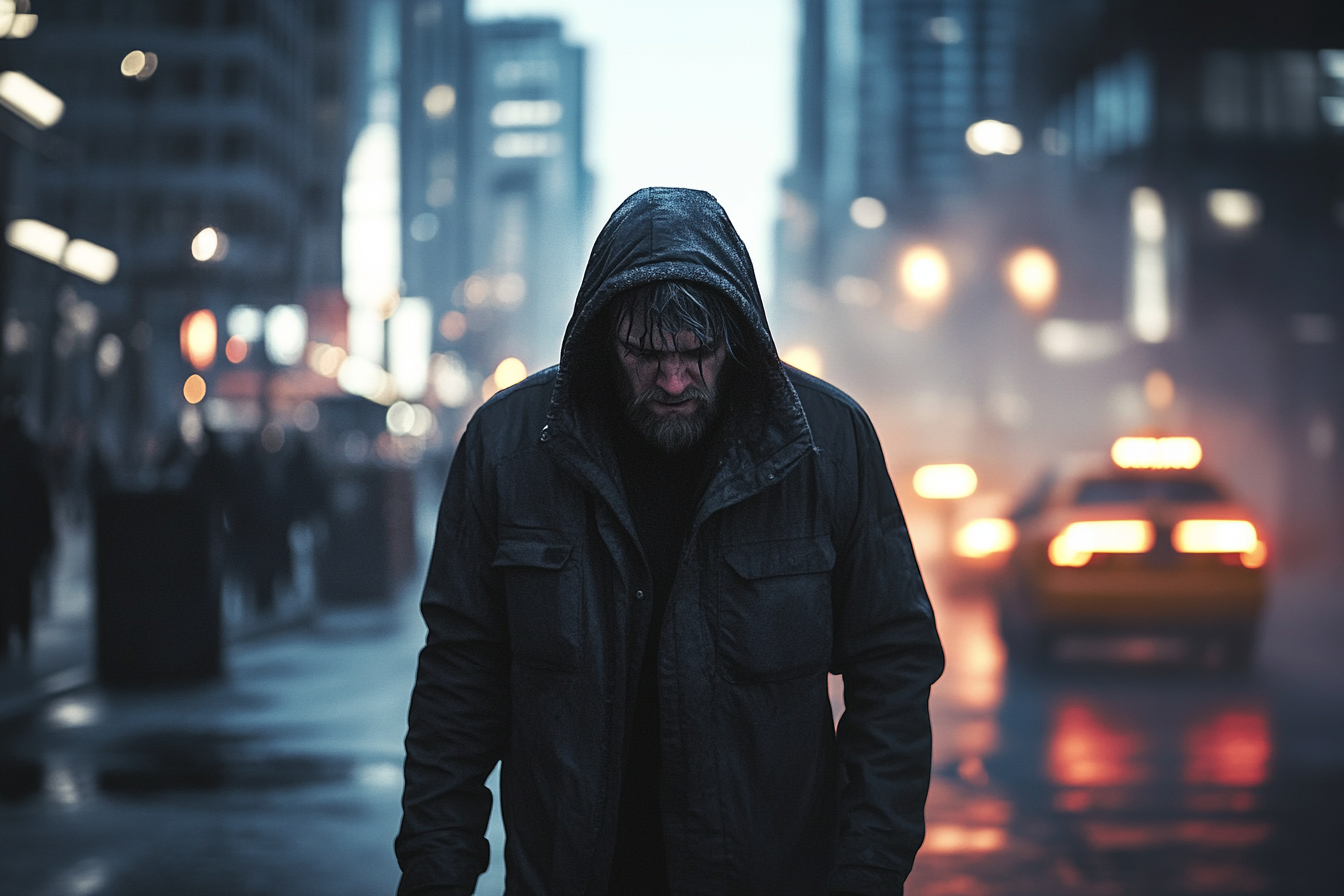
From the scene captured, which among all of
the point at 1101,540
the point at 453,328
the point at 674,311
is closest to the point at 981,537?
the point at 1101,540

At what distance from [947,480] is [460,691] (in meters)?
18.6

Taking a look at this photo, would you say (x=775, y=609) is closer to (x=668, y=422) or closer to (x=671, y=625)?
(x=671, y=625)

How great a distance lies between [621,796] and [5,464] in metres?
11.3

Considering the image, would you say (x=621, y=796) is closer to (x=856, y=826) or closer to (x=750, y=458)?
(x=856, y=826)

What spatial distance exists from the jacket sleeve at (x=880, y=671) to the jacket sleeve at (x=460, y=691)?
0.65 metres

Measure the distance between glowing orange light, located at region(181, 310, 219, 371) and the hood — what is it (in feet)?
53.4

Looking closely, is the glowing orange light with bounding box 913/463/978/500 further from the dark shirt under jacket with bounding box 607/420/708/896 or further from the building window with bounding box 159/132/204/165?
the building window with bounding box 159/132/204/165

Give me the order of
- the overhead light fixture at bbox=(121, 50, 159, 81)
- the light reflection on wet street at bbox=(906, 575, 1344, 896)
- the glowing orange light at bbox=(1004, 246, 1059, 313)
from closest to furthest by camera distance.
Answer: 1. the light reflection on wet street at bbox=(906, 575, 1344, 896)
2. the overhead light fixture at bbox=(121, 50, 159, 81)
3. the glowing orange light at bbox=(1004, 246, 1059, 313)

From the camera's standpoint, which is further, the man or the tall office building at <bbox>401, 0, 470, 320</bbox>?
the tall office building at <bbox>401, 0, 470, 320</bbox>

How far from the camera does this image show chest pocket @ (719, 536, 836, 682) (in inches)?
104

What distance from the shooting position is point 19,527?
491 inches

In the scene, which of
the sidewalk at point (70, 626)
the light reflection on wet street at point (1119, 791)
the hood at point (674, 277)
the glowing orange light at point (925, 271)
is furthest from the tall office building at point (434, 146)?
the hood at point (674, 277)

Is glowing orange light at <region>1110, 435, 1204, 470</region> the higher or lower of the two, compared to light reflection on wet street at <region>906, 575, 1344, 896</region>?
higher

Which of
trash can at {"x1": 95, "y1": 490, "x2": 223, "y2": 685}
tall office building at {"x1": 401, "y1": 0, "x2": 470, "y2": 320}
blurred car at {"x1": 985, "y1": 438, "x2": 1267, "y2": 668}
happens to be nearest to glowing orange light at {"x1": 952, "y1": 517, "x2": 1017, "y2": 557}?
blurred car at {"x1": 985, "y1": 438, "x2": 1267, "y2": 668}
